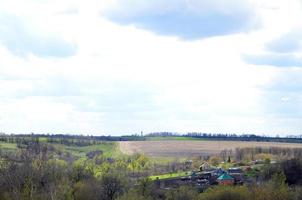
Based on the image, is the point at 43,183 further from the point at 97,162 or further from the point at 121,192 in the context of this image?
the point at 97,162

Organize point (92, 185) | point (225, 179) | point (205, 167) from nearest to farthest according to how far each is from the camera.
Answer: point (92, 185)
point (225, 179)
point (205, 167)

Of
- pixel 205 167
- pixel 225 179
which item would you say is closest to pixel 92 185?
pixel 225 179

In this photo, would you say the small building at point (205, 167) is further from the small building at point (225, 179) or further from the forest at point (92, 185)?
the small building at point (225, 179)

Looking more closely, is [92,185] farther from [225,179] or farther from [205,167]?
[205,167]

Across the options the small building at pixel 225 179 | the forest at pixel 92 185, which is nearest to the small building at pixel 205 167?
the forest at pixel 92 185

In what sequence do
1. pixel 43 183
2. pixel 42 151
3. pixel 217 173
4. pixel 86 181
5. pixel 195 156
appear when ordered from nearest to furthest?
1. pixel 42 151
2. pixel 43 183
3. pixel 86 181
4. pixel 217 173
5. pixel 195 156

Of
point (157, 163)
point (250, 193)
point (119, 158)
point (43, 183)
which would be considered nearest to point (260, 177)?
point (250, 193)

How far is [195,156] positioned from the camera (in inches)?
6718

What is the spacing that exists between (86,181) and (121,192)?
244 inches

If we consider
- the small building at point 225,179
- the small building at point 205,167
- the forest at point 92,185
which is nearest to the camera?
the forest at point 92,185

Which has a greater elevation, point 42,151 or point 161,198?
point 42,151

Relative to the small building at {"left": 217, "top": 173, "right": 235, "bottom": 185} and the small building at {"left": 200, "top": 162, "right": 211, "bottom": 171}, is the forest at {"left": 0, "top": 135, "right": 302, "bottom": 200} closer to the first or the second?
the small building at {"left": 217, "top": 173, "right": 235, "bottom": 185}

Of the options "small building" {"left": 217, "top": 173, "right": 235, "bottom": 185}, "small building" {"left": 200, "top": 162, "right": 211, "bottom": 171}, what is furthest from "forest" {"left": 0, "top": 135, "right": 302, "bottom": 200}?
"small building" {"left": 200, "top": 162, "right": 211, "bottom": 171}

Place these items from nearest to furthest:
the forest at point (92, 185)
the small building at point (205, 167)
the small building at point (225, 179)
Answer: the forest at point (92, 185)
the small building at point (225, 179)
the small building at point (205, 167)
